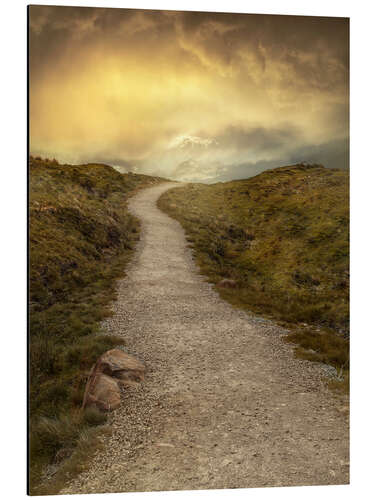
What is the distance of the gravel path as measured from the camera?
4.49 metres

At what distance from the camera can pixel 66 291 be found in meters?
7.67

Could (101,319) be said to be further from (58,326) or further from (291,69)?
(291,69)

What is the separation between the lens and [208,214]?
774 centimetres

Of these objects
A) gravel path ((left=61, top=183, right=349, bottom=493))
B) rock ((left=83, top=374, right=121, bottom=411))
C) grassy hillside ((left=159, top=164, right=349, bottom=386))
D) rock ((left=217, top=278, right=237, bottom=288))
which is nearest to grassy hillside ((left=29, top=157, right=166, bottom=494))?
rock ((left=83, top=374, right=121, bottom=411))

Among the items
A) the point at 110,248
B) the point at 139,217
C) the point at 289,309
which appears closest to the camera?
the point at 289,309

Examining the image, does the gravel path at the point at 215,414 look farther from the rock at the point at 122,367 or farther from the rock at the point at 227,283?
the rock at the point at 227,283

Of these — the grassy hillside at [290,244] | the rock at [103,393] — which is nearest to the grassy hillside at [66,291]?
the rock at [103,393]

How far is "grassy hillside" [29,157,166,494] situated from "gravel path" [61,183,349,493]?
1.61ft

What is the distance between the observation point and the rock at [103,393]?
510cm

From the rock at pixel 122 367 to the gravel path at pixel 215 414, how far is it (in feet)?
0.63

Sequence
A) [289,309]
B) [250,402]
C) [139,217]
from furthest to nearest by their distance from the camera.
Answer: [139,217] → [289,309] → [250,402]

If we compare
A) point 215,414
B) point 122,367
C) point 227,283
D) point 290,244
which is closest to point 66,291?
point 122,367

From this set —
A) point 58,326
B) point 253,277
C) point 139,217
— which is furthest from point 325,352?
point 139,217

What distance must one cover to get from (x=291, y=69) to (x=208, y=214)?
304 centimetres
